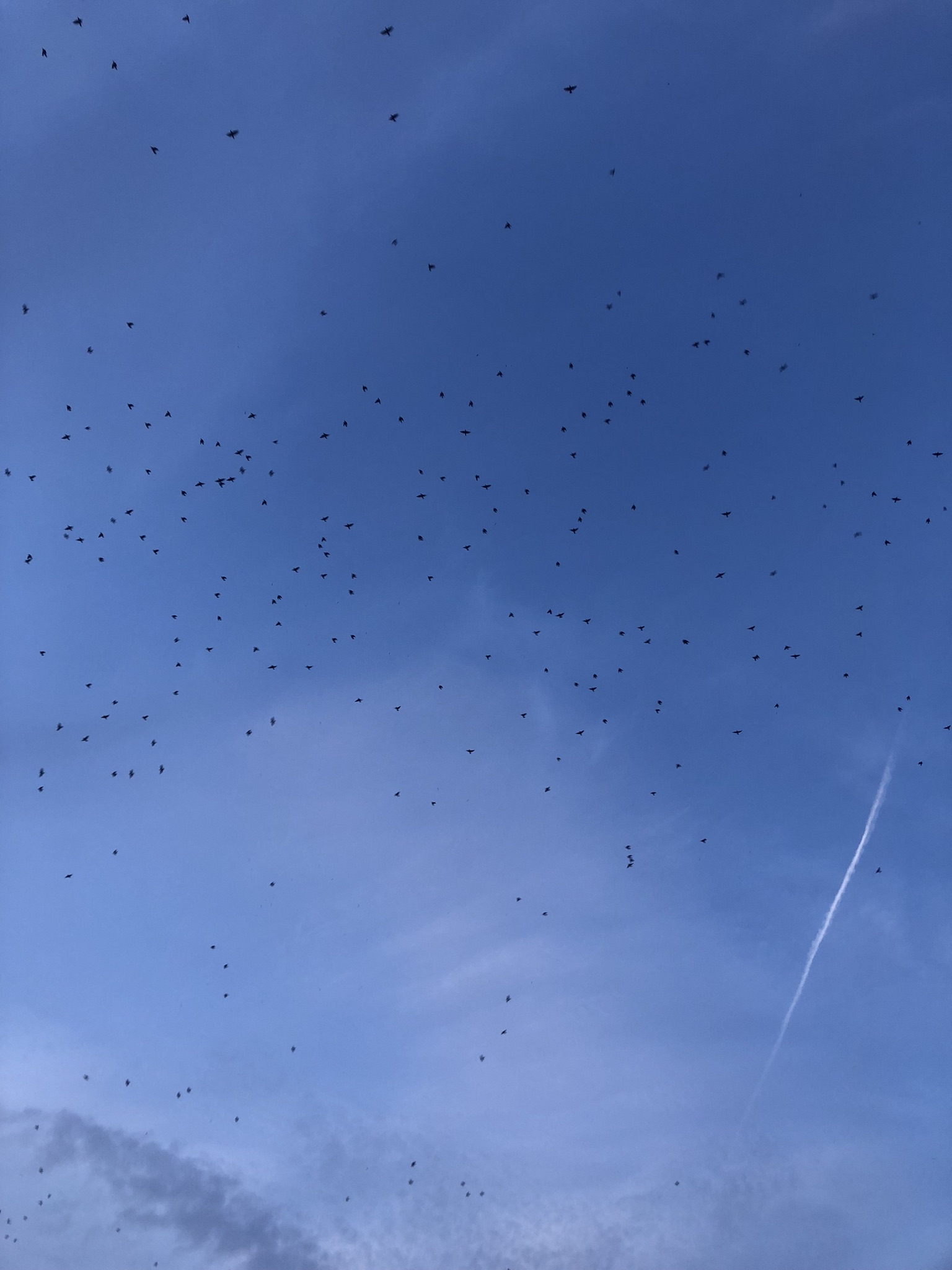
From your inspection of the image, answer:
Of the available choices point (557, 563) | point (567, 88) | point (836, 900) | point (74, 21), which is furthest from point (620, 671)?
point (74, 21)

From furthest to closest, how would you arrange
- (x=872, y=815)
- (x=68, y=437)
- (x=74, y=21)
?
1. (x=872, y=815)
2. (x=68, y=437)
3. (x=74, y=21)

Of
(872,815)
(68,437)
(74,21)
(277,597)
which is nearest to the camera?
(74,21)

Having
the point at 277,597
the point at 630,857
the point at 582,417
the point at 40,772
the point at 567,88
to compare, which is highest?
the point at 567,88

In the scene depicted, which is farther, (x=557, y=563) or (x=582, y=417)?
(x=557, y=563)

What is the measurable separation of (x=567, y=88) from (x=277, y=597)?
4550 cm

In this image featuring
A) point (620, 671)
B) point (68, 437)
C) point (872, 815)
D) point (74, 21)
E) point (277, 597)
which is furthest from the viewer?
point (872, 815)

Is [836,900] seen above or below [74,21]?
below

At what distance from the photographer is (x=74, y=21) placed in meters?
68.1

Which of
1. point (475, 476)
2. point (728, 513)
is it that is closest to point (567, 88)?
point (475, 476)

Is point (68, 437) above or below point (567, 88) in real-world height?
below

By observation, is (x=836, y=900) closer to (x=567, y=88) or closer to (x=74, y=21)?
(x=567, y=88)

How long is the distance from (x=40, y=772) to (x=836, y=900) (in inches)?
3753

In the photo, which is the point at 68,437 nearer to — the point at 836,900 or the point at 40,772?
the point at 40,772

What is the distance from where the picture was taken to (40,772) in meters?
77.9
